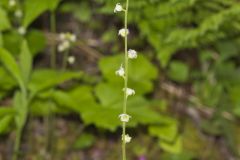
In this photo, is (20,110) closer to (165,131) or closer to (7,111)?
(7,111)

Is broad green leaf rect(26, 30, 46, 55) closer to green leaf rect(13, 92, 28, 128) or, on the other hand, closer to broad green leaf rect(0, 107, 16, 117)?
green leaf rect(13, 92, 28, 128)

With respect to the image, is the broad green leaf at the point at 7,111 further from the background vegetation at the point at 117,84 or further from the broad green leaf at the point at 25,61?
the broad green leaf at the point at 25,61

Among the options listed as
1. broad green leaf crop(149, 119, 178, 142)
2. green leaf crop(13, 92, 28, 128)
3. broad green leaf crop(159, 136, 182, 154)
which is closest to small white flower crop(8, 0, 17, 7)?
green leaf crop(13, 92, 28, 128)

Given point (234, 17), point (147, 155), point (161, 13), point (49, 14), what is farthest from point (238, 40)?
point (49, 14)

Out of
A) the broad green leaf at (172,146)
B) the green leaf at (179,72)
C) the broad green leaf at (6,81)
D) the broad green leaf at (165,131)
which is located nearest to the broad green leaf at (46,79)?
the broad green leaf at (6,81)

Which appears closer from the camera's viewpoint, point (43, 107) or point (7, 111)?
point (7, 111)

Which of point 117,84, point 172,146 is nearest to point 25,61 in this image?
point 117,84

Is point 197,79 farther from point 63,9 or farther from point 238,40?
point 63,9
